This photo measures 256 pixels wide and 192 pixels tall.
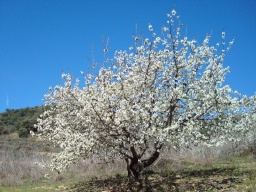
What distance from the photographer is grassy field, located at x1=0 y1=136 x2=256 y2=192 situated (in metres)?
14.2

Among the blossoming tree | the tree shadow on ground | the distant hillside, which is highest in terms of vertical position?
the distant hillside

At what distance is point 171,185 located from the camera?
14500 mm

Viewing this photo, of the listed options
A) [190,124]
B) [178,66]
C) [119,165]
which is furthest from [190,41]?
[119,165]

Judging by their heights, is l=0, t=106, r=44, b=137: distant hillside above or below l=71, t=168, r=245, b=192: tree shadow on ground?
above

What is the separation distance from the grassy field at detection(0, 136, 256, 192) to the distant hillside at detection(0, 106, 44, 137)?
32819 millimetres

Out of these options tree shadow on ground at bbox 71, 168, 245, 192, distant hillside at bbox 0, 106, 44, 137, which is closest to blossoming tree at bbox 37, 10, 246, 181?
tree shadow on ground at bbox 71, 168, 245, 192

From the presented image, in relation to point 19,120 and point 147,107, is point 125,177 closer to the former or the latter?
point 147,107

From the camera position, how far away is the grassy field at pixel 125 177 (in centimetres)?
1420

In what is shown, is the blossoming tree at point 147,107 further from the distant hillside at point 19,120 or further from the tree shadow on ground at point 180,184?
the distant hillside at point 19,120

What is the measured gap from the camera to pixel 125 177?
62.5 ft

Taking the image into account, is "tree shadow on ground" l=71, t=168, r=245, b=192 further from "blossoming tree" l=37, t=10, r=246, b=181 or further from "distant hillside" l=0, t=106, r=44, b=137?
"distant hillside" l=0, t=106, r=44, b=137

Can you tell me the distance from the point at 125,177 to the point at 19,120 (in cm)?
5981

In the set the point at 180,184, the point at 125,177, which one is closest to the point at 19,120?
the point at 125,177

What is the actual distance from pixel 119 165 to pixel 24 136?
39841 millimetres
